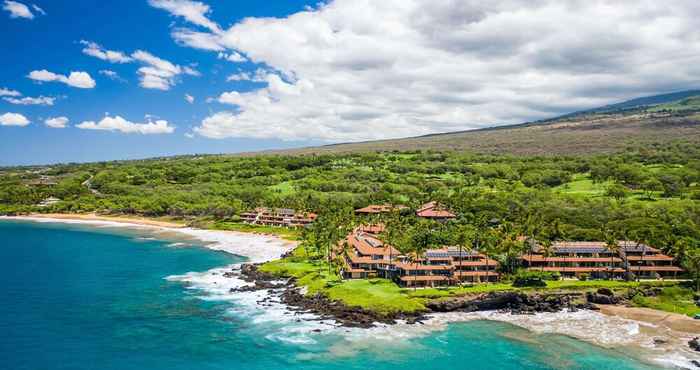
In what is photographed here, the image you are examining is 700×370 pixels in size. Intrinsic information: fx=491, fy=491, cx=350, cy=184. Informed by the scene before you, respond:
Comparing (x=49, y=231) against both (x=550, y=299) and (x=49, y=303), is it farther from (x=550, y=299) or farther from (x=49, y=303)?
(x=550, y=299)

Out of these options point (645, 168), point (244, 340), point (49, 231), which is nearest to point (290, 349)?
point (244, 340)

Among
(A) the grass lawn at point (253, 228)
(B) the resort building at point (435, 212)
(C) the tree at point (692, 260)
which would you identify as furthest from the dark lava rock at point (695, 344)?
(A) the grass lawn at point (253, 228)

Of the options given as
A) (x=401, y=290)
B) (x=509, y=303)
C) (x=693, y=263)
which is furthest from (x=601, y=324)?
(x=401, y=290)

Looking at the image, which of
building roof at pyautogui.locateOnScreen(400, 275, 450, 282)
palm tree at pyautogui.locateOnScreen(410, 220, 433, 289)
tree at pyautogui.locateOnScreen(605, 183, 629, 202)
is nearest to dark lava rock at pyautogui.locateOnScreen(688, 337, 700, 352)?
building roof at pyautogui.locateOnScreen(400, 275, 450, 282)

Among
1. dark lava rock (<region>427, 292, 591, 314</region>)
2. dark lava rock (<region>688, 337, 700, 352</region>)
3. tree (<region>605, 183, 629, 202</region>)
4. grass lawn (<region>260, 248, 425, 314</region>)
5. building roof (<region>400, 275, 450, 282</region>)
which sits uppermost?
tree (<region>605, 183, 629, 202</region>)

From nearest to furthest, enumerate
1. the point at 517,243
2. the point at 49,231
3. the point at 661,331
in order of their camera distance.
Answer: the point at 661,331, the point at 517,243, the point at 49,231

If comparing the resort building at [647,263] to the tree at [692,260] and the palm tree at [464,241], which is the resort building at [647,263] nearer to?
the tree at [692,260]

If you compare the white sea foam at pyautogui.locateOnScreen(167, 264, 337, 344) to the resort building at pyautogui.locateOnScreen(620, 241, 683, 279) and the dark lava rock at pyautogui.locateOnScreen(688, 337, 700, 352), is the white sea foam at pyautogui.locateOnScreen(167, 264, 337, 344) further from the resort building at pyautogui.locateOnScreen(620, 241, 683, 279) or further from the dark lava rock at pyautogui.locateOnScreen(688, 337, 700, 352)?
the resort building at pyautogui.locateOnScreen(620, 241, 683, 279)
